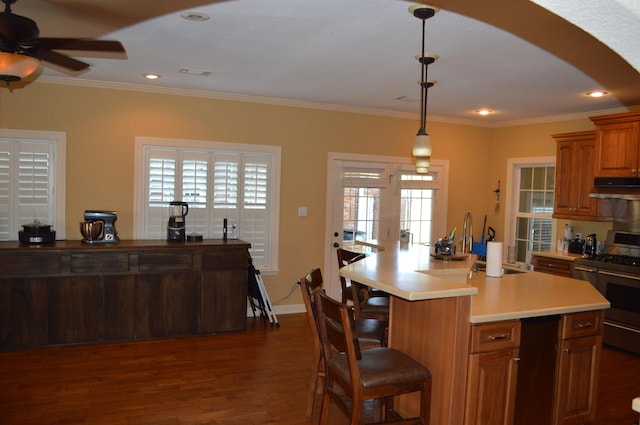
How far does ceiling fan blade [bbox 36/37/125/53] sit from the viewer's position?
285 cm

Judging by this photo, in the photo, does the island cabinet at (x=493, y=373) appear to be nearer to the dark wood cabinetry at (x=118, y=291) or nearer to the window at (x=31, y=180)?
the dark wood cabinetry at (x=118, y=291)

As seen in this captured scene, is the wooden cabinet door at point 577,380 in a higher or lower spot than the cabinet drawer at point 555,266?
lower

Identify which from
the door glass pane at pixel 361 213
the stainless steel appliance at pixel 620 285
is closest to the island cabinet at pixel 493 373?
the stainless steel appliance at pixel 620 285

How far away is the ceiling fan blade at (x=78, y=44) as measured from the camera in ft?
9.36

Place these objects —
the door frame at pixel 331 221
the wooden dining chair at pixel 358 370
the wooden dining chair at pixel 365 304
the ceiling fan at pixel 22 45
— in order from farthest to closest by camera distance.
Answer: the door frame at pixel 331 221
the wooden dining chair at pixel 365 304
the ceiling fan at pixel 22 45
the wooden dining chair at pixel 358 370

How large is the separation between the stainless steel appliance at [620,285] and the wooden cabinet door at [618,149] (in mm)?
774

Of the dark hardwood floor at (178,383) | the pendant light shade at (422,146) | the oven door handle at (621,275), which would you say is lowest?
the dark hardwood floor at (178,383)

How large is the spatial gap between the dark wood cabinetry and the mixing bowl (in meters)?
0.13

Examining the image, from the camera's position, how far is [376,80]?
187 inches

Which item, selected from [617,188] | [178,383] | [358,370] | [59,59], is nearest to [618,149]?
[617,188]

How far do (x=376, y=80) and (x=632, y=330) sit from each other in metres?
3.52

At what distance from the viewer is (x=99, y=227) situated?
4.94m

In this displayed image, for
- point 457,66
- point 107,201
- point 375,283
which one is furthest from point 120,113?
point 375,283

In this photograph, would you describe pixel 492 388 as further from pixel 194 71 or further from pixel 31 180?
pixel 31 180
